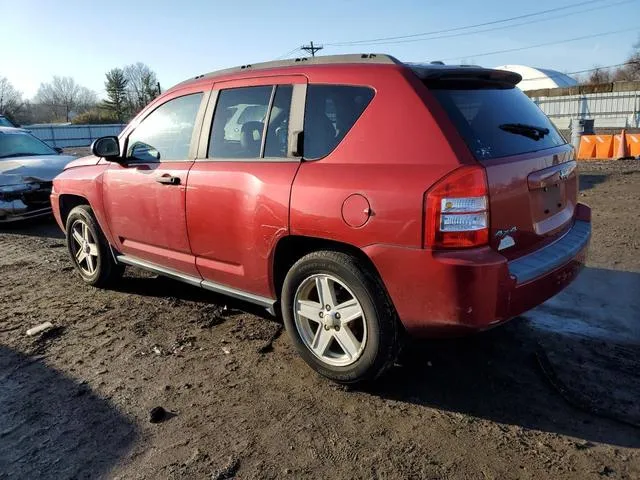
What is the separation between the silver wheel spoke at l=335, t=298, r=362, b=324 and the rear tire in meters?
2.92

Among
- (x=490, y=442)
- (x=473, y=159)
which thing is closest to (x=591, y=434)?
(x=490, y=442)

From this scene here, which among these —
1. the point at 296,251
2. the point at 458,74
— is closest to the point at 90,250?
the point at 296,251

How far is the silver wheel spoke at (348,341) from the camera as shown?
3.13 metres

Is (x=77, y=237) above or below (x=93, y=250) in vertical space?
above

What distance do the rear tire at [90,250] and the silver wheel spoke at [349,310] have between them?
2.92m

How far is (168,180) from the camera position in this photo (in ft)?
13.2

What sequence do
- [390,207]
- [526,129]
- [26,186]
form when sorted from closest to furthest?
[390,207] → [526,129] → [26,186]

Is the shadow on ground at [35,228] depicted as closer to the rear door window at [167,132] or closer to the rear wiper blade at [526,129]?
the rear door window at [167,132]

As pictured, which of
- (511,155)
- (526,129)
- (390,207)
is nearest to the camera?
(390,207)

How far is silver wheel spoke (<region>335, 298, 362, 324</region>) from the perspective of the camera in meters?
3.06

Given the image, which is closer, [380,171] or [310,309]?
[380,171]

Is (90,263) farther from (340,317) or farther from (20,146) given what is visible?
(20,146)

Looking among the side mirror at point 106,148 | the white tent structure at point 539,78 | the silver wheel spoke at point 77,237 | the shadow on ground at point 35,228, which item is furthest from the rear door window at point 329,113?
the white tent structure at point 539,78

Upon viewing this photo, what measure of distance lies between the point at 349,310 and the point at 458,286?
29.1 inches
